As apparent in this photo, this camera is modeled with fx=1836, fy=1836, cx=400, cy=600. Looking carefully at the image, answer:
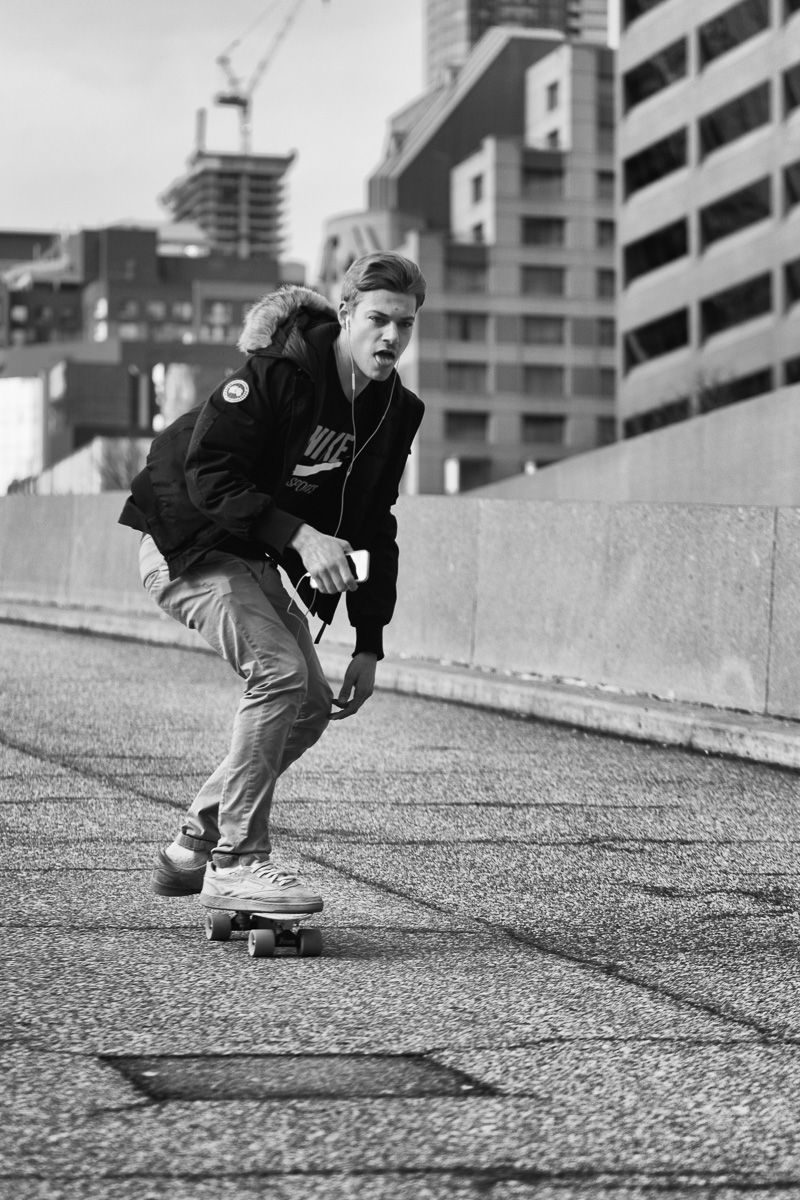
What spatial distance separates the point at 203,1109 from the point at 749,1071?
1079mm

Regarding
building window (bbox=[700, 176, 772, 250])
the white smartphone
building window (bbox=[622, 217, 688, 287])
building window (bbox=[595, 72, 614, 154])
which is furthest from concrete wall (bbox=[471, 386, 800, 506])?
building window (bbox=[595, 72, 614, 154])

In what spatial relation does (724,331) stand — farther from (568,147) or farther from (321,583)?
(321,583)

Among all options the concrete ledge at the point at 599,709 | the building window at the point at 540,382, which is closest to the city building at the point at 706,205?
the building window at the point at 540,382

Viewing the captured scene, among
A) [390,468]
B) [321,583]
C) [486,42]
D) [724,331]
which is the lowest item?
[321,583]


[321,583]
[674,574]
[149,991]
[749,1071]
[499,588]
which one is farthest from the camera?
[499,588]

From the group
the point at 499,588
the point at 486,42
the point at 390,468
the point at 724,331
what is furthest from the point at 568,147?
the point at 390,468

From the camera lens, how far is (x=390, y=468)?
4.88 metres

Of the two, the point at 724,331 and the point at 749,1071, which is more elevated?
the point at 724,331

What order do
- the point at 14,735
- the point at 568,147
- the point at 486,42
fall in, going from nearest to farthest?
the point at 14,735 < the point at 568,147 < the point at 486,42

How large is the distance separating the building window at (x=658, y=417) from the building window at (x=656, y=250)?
6.27 metres

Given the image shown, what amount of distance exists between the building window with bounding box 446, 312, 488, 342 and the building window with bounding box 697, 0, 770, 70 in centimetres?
3579

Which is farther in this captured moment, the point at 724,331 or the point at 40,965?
the point at 724,331

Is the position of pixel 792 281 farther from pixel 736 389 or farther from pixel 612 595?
pixel 612 595

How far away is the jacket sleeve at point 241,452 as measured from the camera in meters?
4.50
